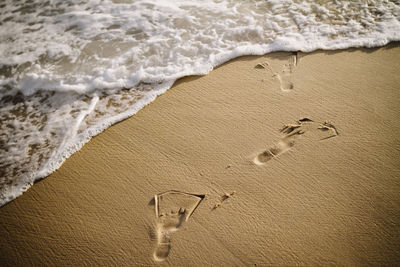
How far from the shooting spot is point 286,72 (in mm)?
2605

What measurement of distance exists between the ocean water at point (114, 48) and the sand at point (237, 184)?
0.31m

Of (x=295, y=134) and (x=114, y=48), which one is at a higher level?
(x=114, y=48)

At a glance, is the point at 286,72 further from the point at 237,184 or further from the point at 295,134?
the point at 237,184

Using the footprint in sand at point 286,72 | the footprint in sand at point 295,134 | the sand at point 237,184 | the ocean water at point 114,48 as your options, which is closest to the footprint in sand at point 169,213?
the sand at point 237,184

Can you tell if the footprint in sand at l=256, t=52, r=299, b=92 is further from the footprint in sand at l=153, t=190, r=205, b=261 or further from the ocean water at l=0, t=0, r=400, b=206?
the footprint in sand at l=153, t=190, r=205, b=261

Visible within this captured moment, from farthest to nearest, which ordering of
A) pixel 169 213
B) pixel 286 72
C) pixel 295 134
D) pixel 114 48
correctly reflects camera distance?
pixel 114 48 → pixel 286 72 → pixel 295 134 → pixel 169 213

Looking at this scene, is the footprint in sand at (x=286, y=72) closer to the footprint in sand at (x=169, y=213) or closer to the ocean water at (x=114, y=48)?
the ocean water at (x=114, y=48)

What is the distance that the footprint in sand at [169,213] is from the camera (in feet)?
5.56

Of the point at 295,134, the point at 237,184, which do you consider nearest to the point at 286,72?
the point at 295,134

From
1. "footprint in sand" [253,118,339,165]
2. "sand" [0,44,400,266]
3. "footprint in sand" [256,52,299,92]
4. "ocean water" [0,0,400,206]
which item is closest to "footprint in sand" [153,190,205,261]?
"sand" [0,44,400,266]

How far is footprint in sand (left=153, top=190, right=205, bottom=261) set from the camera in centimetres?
169

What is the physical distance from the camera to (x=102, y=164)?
2.13 m

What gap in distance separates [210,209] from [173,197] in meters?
0.32

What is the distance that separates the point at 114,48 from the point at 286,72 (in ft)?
7.41
